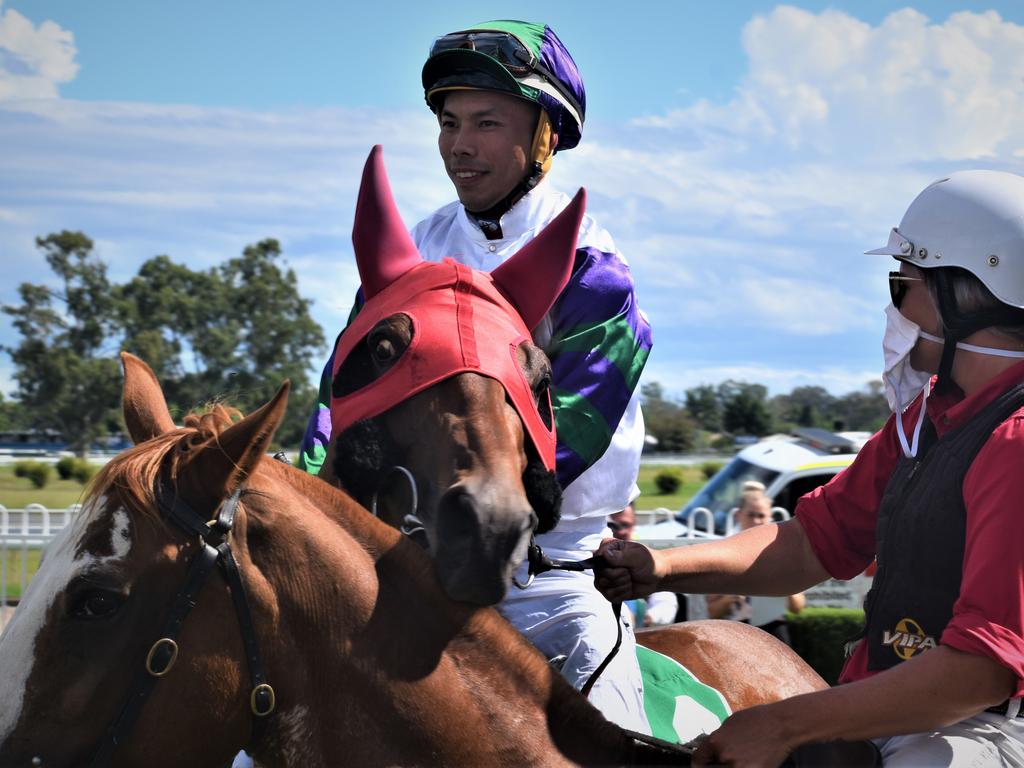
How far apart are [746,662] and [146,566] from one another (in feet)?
7.92

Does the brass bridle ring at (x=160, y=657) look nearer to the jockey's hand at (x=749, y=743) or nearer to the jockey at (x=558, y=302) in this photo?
the jockey at (x=558, y=302)

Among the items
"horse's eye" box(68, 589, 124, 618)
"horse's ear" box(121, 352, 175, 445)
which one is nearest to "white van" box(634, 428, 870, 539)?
"horse's ear" box(121, 352, 175, 445)

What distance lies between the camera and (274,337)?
179ft

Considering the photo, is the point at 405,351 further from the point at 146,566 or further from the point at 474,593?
the point at 146,566

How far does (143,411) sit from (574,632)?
1.18 metres

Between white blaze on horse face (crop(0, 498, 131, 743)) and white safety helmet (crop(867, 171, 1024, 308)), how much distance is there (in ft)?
5.72

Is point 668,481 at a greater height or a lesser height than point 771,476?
lesser

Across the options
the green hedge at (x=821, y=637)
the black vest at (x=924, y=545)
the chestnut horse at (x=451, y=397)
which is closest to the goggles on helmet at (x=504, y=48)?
the chestnut horse at (x=451, y=397)

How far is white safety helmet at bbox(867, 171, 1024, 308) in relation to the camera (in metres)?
2.31

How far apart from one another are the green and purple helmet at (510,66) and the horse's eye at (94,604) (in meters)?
1.59

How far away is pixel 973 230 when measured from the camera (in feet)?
7.72

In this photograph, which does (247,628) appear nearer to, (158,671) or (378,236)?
(158,671)

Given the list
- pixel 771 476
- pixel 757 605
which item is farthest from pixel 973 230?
pixel 771 476

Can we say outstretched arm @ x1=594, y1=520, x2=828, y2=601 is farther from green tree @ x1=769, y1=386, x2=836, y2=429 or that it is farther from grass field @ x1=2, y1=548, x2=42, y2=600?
green tree @ x1=769, y1=386, x2=836, y2=429
